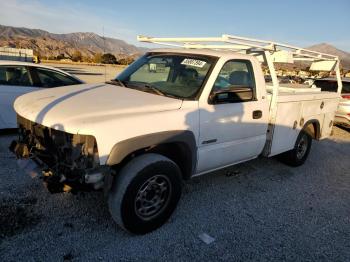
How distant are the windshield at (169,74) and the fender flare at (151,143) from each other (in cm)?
51

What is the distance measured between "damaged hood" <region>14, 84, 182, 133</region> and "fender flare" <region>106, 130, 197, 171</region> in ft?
0.88

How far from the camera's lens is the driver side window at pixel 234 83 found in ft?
12.1

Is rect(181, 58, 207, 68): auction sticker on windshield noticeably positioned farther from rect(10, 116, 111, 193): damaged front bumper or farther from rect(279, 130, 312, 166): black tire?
rect(279, 130, 312, 166): black tire

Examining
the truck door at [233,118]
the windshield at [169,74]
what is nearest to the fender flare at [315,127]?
the truck door at [233,118]

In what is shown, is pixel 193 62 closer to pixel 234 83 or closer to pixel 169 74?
pixel 169 74

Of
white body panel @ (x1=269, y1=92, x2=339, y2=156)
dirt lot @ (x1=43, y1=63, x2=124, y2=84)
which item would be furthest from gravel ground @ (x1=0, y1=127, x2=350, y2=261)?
dirt lot @ (x1=43, y1=63, x2=124, y2=84)

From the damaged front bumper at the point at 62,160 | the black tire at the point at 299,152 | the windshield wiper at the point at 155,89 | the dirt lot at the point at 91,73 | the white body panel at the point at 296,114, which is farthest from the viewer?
the dirt lot at the point at 91,73

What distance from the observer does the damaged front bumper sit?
2752mm

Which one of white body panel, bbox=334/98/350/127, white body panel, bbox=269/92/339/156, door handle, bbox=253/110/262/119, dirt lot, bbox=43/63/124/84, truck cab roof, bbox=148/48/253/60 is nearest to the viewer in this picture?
truck cab roof, bbox=148/48/253/60

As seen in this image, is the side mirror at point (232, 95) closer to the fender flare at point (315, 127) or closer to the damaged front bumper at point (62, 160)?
the damaged front bumper at point (62, 160)

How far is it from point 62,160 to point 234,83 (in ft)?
7.85

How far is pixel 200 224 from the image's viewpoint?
11.6 feet

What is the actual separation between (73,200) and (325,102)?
4.76m

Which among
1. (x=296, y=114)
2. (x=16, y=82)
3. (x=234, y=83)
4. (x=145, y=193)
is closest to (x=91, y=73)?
(x=16, y=82)
